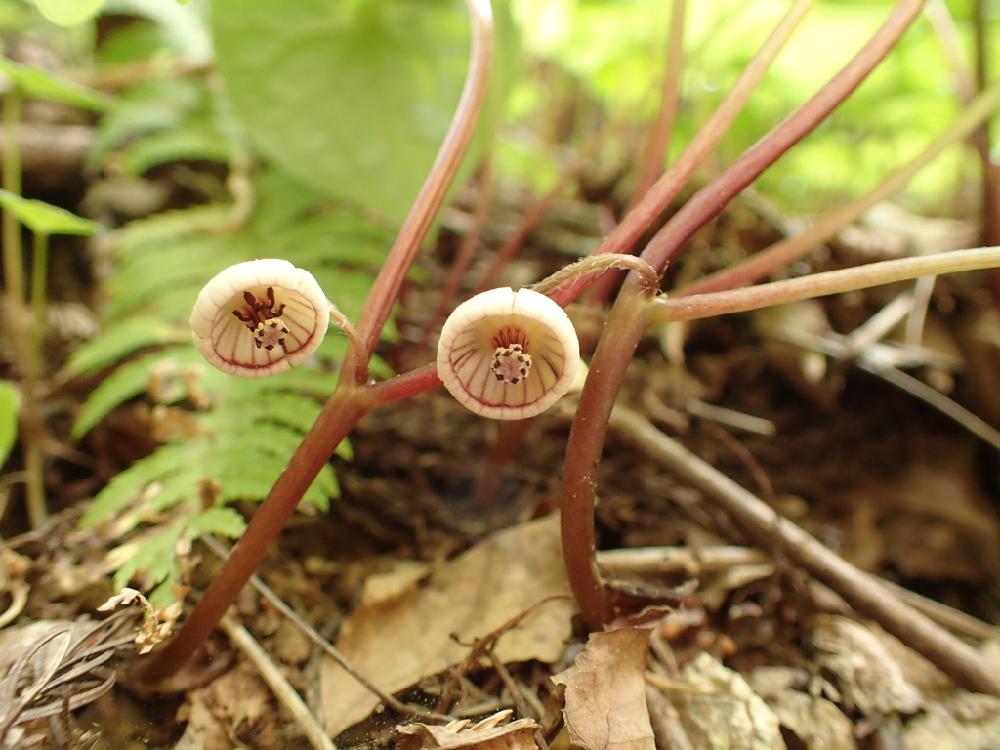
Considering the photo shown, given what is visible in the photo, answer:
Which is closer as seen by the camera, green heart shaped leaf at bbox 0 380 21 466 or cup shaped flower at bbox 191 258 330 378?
cup shaped flower at bbox 191 258 330 378

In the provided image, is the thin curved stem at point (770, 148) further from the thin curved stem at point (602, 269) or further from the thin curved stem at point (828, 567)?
the thin curved stem at point (828, 567)

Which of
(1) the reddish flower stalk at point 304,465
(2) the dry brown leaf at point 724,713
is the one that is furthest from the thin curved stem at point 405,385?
(2) the dry brown leaf at point 724,713

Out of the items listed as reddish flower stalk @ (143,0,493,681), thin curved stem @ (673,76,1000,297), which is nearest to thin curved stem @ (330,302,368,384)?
reddish flower stalk @ (143,0,493,681)

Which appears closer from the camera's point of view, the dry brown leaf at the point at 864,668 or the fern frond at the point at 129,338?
the dry brown leaf at the point at 864,668

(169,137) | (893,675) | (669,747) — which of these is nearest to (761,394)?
(893,675)

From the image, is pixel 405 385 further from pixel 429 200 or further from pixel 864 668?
pixel 864 668

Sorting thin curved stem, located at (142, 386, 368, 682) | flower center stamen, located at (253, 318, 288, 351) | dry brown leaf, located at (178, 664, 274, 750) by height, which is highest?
flower center stamen, located at (253, 318, 288, 351)

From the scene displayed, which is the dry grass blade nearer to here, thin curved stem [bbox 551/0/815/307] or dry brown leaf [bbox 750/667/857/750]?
thin curved stem [bbox 551/0/815/307]

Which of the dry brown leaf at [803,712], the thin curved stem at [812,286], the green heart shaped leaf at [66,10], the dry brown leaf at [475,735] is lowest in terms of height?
the dry brown leaf at [803,712]

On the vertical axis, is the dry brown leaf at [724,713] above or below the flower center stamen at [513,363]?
below

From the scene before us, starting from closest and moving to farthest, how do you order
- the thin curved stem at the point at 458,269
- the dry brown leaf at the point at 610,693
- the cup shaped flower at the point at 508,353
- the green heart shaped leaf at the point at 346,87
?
the cup shaped flower at the point at 508,353 < the dry brown leaf at the point at 610,693 < the green heart shaped leaf at the point at 346,87 < the thin curved stem at the point at 458,269
